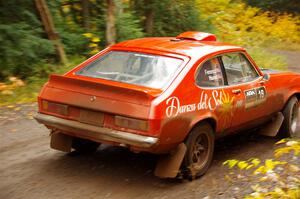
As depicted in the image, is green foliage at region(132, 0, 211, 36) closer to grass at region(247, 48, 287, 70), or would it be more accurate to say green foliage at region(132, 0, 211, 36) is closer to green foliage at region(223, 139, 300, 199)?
grass at region(247, 48, 287, 70)

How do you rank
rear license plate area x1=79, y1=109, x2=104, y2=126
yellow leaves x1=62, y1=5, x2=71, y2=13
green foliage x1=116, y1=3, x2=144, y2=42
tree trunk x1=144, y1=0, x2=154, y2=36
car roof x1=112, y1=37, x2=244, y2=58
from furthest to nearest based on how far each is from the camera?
tree trunk x1=144, y1=0, x2=154, y2=36
yellow leaves x1=62, y1=5, x2=71, y2=13
green foliage x1=116, y1=3, x2=144, y2=42
car roof x1=112, y1=37, x2=244, y2=58
rear license plate area x1=79, y1=109, x2=104, y2=126

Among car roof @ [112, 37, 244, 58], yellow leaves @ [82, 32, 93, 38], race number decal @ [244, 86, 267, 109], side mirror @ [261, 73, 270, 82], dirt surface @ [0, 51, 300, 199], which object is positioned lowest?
dirt surface @ [0, 51, 300, 199]

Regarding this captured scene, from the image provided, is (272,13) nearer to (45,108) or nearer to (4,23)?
(4,23)

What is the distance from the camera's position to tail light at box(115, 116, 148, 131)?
16.1 feet

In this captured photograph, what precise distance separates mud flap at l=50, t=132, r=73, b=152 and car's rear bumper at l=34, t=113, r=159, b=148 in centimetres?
40

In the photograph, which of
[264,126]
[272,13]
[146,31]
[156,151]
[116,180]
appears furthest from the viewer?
[272,13]

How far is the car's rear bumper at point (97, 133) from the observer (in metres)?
4.89

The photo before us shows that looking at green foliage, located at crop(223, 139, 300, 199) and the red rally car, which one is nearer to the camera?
green foliage, located at crop(223, 139, 300, 199)

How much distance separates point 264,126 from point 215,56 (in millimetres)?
2005

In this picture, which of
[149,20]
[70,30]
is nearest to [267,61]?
[149,20]

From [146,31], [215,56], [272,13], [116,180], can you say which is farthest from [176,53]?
[272,13]

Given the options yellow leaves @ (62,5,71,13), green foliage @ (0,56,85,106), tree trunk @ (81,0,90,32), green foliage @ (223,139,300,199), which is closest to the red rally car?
green foliage @ (223,139,300,199)

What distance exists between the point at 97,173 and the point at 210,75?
1.88m

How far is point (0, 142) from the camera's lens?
701cm
